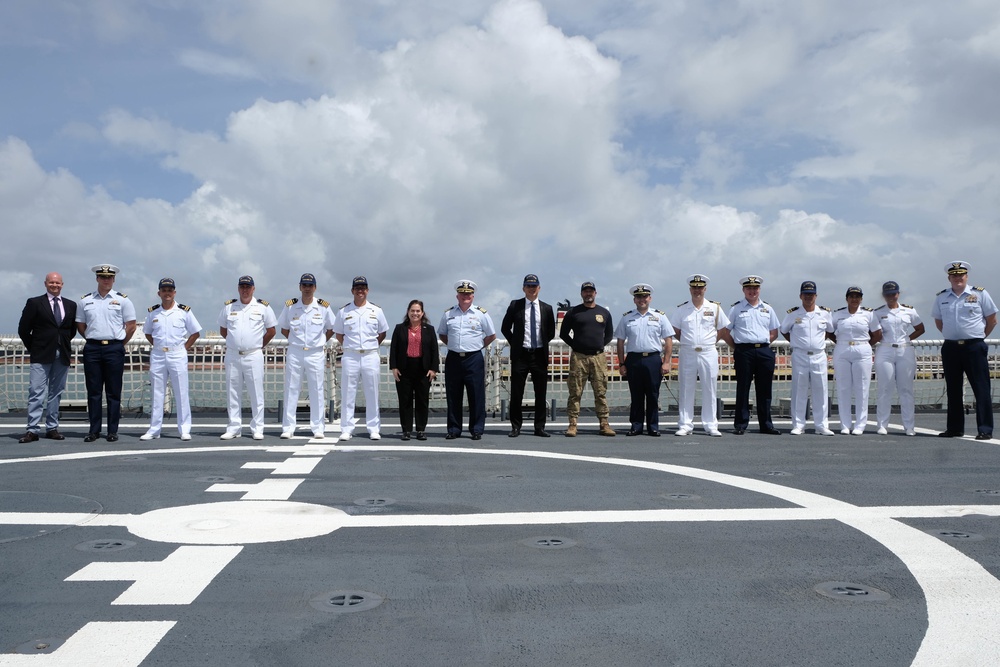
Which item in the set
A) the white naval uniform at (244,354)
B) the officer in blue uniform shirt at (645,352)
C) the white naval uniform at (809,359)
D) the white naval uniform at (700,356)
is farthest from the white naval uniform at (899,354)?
the white naval uniform at (244,354)

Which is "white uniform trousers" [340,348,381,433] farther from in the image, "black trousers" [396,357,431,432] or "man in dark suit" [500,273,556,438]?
"man in dark suit" [500,273,556,438]

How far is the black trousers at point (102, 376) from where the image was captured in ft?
32.7

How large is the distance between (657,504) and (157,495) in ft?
11.6

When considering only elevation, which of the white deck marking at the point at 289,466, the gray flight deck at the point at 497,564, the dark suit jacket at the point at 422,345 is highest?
the dark suit jacket at the point at 422,345

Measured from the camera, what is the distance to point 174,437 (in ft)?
34.3

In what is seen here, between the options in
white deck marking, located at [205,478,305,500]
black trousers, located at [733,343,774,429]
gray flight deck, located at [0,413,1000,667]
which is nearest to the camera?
gray flight deck, located at [0,413,1000,667]

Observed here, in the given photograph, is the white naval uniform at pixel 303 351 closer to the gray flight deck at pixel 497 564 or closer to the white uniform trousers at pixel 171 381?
the white uniform trousers at pixel 171 381

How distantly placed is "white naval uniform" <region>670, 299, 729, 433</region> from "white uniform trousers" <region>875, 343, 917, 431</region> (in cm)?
224

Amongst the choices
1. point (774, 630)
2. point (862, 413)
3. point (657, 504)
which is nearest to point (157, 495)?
point (657, 504)

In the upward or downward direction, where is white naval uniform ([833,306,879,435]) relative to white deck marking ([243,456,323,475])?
upward

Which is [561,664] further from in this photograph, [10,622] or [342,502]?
[342,502]

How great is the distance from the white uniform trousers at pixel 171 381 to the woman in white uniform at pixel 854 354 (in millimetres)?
8309

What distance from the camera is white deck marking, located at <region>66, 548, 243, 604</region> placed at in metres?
Answer: 3.58

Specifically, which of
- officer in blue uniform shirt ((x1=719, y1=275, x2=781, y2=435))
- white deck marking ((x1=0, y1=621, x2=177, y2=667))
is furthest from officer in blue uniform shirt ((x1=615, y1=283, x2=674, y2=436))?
white deck marking ((x1=0, y1=621, x2=177, y2=667))
